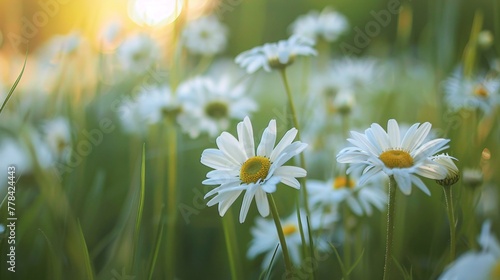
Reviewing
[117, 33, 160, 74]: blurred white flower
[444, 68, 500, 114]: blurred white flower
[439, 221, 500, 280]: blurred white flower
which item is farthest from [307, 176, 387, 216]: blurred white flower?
[117, 33, 160, 74]: blurred white flower

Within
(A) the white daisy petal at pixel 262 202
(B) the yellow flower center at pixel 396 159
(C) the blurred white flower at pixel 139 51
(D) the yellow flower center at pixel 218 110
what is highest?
(C) the blurred white flower at pixel 139 51

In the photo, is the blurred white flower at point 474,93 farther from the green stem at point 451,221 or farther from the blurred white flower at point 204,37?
the blurred white flower at point 204,37

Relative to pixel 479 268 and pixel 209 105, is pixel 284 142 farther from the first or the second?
pixel 209 105

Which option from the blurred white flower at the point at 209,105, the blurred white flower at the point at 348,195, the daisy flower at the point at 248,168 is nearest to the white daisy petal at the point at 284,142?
the daisy flower at the point at 248,168

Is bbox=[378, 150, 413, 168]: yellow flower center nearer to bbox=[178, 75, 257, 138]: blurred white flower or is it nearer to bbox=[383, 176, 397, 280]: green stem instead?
bbox=[383, 176, 397, 280]: green stem

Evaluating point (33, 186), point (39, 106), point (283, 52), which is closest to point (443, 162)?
point (283, 52)

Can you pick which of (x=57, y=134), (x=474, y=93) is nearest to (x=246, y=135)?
(x=474, y=93)
